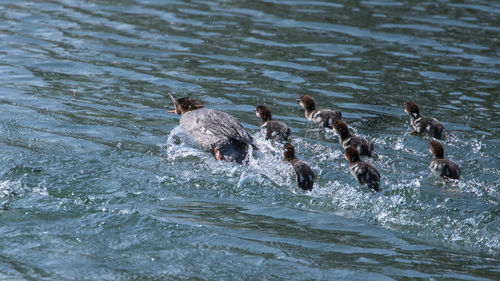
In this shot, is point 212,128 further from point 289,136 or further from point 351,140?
point 351,140

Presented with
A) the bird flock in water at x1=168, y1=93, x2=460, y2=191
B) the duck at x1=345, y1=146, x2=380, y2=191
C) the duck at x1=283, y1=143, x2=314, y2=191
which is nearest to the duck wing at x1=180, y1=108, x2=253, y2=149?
the bird flock in water at x1=168, y1=93, x2=460, y2=191

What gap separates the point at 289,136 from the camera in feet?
24.0

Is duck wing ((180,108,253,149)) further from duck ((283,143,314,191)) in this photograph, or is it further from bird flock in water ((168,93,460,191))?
duck ((283,143,314,191))

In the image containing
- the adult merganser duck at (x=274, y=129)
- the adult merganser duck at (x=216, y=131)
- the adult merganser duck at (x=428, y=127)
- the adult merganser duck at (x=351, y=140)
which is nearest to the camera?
the adult merganser duck at (x=216, y=131)

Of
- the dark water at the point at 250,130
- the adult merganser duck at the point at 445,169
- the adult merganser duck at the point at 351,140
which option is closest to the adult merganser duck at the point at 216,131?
the dark water at the point at 250,130

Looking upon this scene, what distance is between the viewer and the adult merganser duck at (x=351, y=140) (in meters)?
6.81

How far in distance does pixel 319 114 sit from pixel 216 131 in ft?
4.24

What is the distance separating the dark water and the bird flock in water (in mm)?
127

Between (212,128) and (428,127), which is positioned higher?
(428,127)

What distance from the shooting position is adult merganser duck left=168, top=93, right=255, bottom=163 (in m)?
6.70

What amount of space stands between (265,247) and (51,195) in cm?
172

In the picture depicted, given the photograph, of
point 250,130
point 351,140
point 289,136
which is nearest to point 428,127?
point 351,140

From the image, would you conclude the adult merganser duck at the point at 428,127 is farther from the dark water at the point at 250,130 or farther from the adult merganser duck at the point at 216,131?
the adult merganser duck at the point at 216,131

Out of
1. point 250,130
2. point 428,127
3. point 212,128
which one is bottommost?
point 250,130
